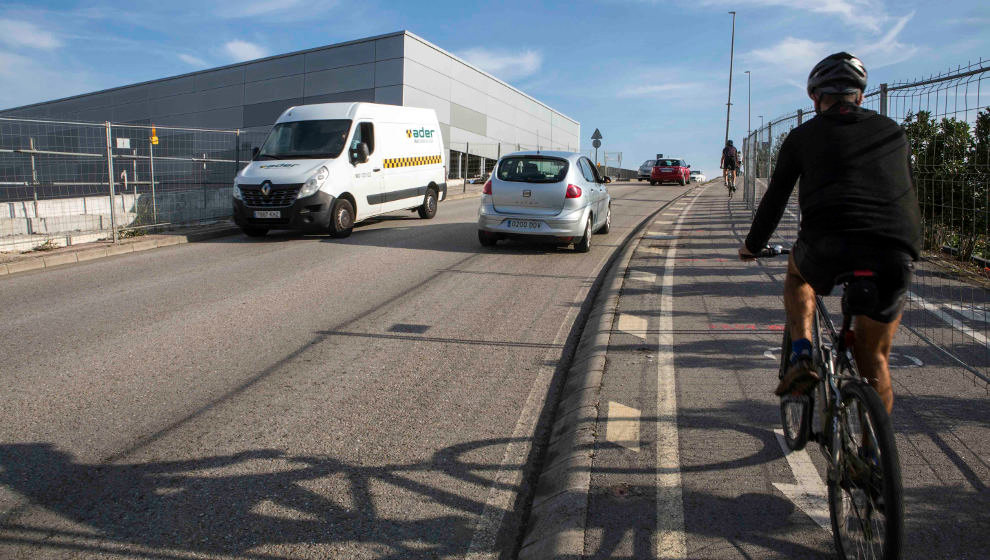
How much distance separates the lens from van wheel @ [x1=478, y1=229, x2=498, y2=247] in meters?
11.9

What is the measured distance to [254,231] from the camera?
44.8 ft

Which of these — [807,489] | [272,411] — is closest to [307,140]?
[272,411]

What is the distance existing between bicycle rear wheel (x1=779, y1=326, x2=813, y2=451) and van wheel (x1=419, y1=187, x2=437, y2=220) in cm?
1399

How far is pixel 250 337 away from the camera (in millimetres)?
6379

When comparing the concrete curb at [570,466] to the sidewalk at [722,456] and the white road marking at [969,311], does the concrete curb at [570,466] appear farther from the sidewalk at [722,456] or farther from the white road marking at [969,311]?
the white road marking at [969,311]

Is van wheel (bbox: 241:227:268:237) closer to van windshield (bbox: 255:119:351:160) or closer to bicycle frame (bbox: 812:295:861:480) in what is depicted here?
van windshield (bbox: 255:119:351:160)

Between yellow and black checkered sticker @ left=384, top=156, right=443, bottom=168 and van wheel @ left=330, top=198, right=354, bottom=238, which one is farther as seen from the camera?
yellow and black checkered sticker @ left=384, top=156, right=443, bottom=168

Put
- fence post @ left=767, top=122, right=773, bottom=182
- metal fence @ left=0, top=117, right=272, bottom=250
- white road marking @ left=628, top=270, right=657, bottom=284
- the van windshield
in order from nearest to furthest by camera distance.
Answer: white road marking @ left=628, top=270, right=657, bottom=284 < metal fence @ left=0, top=117, right=272, bottom=250 < the van windshield < fence post @ left=767, top=122, right=773, bottom=182

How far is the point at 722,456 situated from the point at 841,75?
6.25 ft

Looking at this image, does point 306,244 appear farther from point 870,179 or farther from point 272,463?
point 870,179

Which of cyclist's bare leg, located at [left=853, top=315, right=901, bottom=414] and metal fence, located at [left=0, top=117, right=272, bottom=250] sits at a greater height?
metal fence, located at [left=0, top=117, right=272, bottom=250]

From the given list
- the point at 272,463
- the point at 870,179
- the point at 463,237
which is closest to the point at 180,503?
the point at 272,463

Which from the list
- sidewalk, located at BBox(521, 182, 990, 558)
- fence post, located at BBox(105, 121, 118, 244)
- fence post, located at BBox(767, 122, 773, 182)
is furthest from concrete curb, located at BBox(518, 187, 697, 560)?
fence post, located at BBox(767, 122, 773, 182)

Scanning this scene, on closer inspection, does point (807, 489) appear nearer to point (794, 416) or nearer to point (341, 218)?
point (794, 416)
